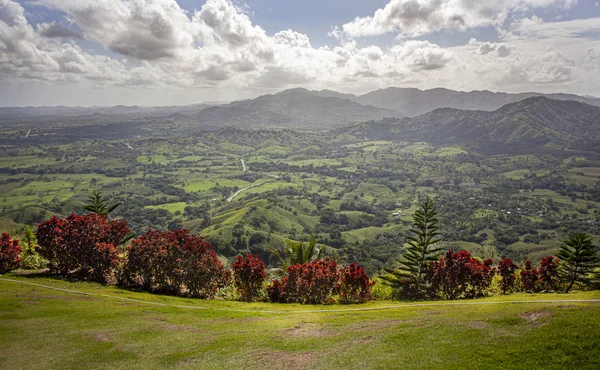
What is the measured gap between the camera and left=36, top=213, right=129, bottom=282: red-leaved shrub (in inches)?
867

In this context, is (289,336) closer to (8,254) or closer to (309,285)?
(309,285)

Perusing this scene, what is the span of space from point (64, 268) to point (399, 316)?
21483 millimetres

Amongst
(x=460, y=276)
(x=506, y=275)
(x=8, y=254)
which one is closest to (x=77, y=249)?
(x=8, y=254)

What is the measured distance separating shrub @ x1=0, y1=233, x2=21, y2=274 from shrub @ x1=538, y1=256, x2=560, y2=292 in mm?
34057

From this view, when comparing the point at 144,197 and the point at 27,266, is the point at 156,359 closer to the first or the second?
the point at 27,266

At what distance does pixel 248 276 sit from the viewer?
23188 mm

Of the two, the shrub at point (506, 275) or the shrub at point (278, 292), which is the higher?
the shrub at point (506, 275)

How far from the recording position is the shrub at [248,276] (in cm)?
2305

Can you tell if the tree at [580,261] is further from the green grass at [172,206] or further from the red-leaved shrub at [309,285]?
the green grass at [172,206]

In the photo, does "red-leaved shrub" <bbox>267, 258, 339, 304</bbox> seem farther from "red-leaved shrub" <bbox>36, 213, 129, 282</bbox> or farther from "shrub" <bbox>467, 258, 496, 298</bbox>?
"red-leaved shrub" <bbox>36, 213, 129, 282</bbox>

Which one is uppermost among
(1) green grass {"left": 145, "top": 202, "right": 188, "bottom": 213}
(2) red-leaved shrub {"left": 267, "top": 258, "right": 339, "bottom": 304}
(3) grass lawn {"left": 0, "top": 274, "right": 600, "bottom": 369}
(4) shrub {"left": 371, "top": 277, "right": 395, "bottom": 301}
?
(3) grass lawn {"left": 0, "top": 274, "right": 600, "bottom": 369}

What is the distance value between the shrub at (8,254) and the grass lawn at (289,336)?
4.38 meters

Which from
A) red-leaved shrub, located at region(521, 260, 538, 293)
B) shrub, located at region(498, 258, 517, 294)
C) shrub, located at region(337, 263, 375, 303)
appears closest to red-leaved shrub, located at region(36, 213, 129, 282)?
shrub, located at region(337, 263, 375, 303)

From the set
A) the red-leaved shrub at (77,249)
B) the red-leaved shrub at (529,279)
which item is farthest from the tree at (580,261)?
the red-leaved shrub at (77,249)
